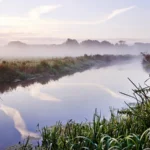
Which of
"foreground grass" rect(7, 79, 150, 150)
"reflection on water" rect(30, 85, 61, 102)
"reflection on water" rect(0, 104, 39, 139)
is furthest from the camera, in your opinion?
"reflection on water" rect(30, 85, 61, 102)

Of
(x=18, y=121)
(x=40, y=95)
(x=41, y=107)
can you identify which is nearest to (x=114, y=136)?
(x=18, y=121)

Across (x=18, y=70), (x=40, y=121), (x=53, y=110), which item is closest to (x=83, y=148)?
(x=40, y=121)

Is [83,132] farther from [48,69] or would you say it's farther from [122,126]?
[48,69]

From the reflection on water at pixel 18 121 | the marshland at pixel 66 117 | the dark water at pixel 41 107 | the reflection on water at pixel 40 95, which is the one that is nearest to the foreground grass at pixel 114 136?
the marshland at pixel 66 117

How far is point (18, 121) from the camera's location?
10.8m

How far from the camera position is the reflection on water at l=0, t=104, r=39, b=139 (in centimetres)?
919

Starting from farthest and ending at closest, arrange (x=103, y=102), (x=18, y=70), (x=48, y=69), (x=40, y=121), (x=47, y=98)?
(x=48, y=69) → (x=18, y=70) → (x=47, y=98) → (x=103, y=102) → (x=40, y=121)

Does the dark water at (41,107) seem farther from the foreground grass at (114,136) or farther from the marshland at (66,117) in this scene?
the foreground grass at (114,136)

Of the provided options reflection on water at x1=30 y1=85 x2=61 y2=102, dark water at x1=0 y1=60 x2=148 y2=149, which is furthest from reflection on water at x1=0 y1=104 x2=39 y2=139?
reflection on water at x1=30 y1=85 x2=61 y2=102

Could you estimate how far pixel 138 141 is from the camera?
176 inches

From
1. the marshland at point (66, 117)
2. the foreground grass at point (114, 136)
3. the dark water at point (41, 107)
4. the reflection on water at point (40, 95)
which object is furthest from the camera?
the reflection on water at point (40, 95)

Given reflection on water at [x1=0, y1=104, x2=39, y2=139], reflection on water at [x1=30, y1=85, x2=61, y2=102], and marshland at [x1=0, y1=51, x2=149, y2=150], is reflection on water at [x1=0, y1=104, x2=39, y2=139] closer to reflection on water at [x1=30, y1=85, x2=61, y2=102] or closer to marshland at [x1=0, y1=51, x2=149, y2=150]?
marshland at [x1=0, y1=51, x2=149, y2=150]

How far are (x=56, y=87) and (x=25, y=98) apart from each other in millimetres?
4638

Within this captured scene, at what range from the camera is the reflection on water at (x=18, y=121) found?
9188mm
